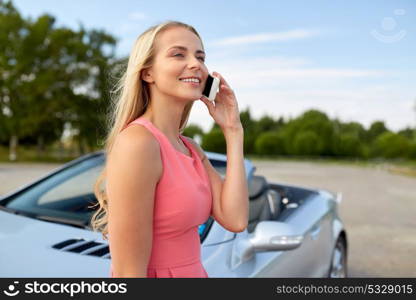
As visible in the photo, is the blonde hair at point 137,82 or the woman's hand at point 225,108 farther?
the woman's hand at point 225,108

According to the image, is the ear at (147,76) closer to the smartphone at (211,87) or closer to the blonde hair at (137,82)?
the blonde hair at (137,82)

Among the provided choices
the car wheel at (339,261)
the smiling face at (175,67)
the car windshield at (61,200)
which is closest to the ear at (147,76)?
the smiling face at (175,67)

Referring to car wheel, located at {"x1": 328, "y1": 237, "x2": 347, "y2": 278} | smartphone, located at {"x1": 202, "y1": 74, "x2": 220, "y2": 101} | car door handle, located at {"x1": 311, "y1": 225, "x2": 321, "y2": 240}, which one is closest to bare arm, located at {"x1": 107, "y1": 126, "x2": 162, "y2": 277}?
smartphone, located at {"x1": 202, "y1": 74, "x2": 220, "y2": 101}

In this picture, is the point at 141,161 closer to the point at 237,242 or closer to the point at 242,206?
the point at 242,206

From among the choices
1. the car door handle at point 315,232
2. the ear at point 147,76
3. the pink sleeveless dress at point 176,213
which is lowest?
the car door handle at point 315,232

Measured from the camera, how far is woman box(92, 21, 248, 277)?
1.25 metres

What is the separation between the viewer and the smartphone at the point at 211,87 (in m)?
1.50

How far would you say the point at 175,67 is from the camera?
4.58ft

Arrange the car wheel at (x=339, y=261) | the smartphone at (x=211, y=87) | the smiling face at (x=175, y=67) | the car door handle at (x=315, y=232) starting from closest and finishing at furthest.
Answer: the smiling face at (x=175, y=67) → the smartphone at (x=211, y=87) → the car door handle at (x=315, y=232) → the car wheel at (x=339, y=261)

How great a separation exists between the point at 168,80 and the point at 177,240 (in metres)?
0.47

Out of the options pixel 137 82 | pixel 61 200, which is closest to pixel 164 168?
pixel 137 82

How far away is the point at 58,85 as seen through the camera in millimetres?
35062

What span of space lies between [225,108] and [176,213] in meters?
0.44

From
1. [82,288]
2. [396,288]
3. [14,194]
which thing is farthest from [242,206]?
[14,194]
